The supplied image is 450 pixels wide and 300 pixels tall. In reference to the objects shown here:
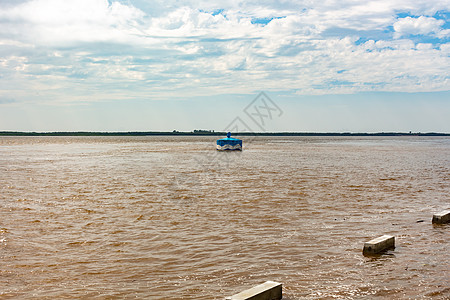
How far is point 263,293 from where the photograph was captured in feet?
22.5

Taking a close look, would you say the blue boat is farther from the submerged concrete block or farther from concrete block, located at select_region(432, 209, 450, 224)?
the submerged concrete block

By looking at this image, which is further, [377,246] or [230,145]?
[230,145]

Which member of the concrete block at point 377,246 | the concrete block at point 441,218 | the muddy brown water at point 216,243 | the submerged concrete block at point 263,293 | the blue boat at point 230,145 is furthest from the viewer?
the blue boat at point 230,145

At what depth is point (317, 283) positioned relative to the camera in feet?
26.5

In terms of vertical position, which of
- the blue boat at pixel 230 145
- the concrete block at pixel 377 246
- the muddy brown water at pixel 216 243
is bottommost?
the muddy brown water at pixel 216 243

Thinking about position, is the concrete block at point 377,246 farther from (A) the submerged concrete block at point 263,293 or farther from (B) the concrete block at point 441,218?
(B) the concrete block at point 441,218

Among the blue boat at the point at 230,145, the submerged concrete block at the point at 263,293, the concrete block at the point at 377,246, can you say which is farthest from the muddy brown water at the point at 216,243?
the blue boat at the point at 230,145

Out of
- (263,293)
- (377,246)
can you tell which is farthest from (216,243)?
(263,293)

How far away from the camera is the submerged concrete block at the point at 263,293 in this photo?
21.8 feet

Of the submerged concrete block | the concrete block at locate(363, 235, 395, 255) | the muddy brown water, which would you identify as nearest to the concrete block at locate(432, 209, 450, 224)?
the muddy brown water

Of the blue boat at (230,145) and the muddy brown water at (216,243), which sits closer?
the muddy brown water at (216,243)

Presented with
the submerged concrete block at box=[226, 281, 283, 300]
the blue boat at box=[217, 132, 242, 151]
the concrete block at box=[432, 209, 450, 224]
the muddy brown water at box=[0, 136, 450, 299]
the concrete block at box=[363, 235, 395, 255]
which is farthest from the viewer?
the blue boat at box=[217, 132, 242, 151]

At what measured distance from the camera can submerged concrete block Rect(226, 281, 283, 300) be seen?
6.64 metres

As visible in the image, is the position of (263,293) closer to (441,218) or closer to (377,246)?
(377,246)
